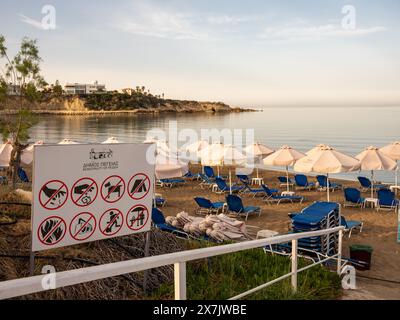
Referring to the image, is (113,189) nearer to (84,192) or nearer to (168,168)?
(84,192)

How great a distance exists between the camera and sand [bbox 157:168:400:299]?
6.68 m

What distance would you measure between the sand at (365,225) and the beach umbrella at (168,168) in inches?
51.9

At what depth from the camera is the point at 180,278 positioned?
8.42ft

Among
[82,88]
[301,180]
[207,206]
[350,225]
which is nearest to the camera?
[350,225]

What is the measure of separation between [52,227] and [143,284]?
148 cm

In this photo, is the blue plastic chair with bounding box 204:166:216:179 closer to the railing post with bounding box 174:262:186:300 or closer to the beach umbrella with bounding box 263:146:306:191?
the beach umbrella with bounding box 263:146:306:191

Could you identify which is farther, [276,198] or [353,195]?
[276,198]

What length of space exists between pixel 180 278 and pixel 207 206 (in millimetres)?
10024

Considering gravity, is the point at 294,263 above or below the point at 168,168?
below

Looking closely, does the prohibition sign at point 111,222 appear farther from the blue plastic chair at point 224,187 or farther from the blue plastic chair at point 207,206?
the blue plastic chair at point 224,187

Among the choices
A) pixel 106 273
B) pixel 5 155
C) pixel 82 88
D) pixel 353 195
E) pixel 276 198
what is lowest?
pixel 276 198

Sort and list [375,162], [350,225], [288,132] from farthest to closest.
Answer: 1. [288,132]
2. [375,162]
3. [350,225]

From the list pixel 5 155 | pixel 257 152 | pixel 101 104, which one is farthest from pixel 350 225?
pixel 101 104

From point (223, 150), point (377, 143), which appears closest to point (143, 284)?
point (223, 150)
